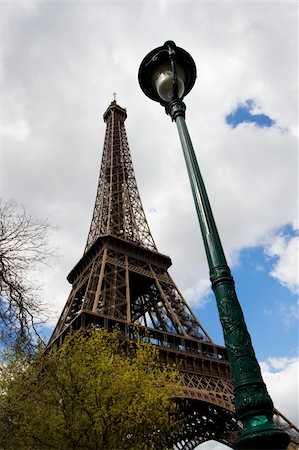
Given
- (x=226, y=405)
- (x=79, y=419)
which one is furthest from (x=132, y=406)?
(x=226, y=405)

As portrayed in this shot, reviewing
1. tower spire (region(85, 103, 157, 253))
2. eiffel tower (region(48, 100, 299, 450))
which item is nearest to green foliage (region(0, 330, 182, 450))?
eiffel tower (region(48, 100, 299, 450))

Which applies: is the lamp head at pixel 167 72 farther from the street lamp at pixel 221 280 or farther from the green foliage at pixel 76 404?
the green foliage at pixel 76 404

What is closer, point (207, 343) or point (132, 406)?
point (132, 406)

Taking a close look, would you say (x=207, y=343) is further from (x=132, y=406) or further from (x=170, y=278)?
(x=132, y=406)

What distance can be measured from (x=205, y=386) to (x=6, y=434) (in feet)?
61.2

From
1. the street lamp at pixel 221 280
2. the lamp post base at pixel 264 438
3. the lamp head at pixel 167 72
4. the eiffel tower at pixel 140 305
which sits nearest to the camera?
the lamp post base at pixel 264 438

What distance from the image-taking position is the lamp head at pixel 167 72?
7363mm

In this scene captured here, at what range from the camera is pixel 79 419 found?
1180cm

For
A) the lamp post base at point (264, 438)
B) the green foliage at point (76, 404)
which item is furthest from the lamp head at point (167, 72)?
the green foliage at point (76, 404)

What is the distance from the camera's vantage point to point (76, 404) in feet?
39.3

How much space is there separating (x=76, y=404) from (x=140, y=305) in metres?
29.1

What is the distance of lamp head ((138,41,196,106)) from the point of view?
7363mm

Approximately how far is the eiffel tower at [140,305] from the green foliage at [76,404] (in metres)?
7.29

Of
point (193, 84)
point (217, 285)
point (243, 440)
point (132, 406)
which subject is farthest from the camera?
point (132, 406)
